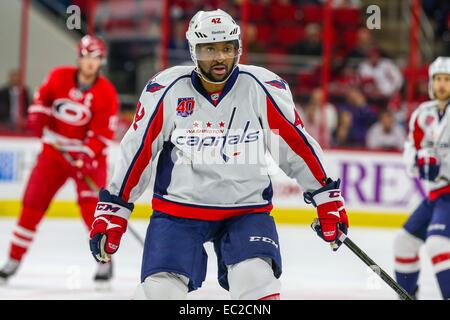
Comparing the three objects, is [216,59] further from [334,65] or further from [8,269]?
[334,65]

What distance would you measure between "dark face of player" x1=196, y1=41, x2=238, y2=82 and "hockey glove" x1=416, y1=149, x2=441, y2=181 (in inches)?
72.7

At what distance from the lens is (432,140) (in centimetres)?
496

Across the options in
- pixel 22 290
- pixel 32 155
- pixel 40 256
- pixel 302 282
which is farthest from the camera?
pixel 32 155

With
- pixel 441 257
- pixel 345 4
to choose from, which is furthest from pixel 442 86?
pixel 345 4

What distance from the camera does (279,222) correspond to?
27.8 ft

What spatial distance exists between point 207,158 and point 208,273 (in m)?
2.79

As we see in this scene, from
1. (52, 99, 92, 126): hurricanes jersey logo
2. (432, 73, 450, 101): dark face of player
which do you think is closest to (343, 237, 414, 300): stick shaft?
(432, 73, 450, 101): dark face of player

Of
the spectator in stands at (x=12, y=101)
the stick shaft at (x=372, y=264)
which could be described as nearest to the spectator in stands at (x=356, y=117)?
the spectator in stands at (x=12, y=101)

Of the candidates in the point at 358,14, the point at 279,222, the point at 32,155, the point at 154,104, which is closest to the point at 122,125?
the point at 32,155

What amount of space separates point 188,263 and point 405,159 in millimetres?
2066

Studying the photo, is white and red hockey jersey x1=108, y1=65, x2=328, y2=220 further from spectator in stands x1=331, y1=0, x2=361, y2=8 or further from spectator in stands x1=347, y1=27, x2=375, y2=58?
spectator in stands x1=331, y1=0, x2=361, y2=8

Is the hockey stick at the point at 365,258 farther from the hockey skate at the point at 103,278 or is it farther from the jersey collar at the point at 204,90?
the hockey skate at the point at 103,278

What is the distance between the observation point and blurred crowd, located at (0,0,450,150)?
29.1ft

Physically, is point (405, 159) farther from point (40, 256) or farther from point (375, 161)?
point (375, 161)
